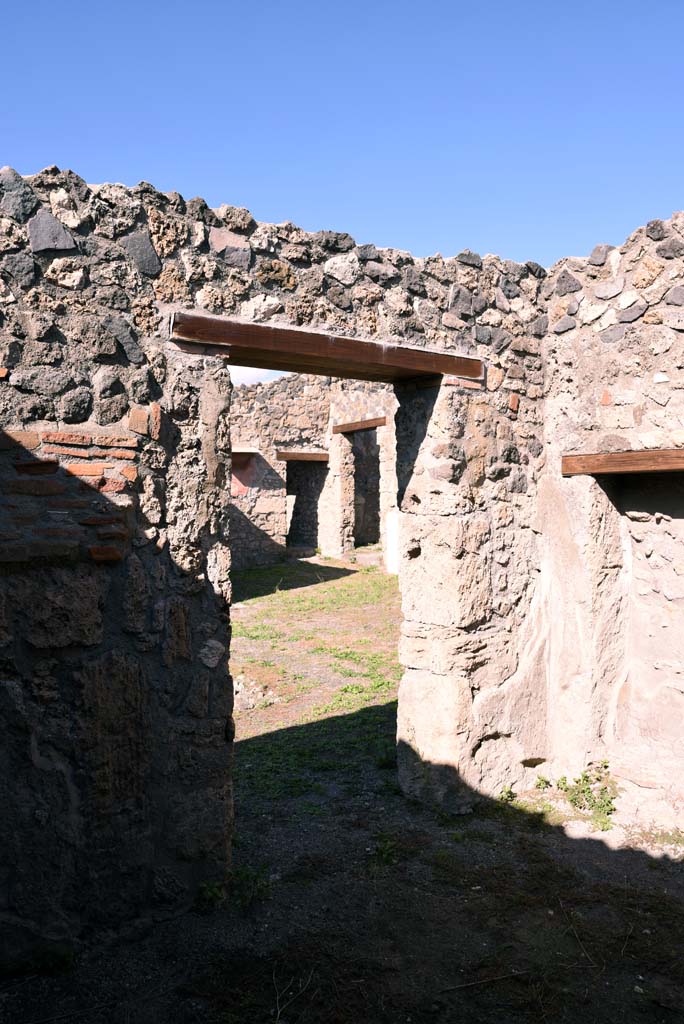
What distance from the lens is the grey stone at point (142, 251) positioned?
10.6 ft

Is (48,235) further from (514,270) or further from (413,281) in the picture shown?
(514,270)

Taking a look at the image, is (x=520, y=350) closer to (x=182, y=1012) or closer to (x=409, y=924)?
(x=409, y=924)

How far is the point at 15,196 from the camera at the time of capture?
2.98 meters

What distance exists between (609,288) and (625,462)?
3.45 feet

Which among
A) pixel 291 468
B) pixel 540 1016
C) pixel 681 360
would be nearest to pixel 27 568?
pixel 540 1016

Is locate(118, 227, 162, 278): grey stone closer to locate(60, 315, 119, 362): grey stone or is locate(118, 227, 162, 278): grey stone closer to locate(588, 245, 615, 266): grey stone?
locate(60, 315, 119, 362): grey stone

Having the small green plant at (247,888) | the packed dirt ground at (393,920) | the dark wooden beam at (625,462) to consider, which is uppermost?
the dark wooden beam at (625,462)

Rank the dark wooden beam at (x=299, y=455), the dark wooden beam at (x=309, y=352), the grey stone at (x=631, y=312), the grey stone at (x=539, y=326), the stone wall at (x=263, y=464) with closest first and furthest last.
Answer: the dark wooden beam at (x=309, y=352)
the grey stone at (x=631, y=312)
the grey stone at (x=539, y=326)
the stone wall at (x=263, y=464)
the dark wooden beam at (x=299, y=455)

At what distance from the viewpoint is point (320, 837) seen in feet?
13.5

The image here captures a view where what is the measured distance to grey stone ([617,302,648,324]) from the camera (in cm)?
434

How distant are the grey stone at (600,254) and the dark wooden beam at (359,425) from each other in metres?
8.28

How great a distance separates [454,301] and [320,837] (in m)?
3.09

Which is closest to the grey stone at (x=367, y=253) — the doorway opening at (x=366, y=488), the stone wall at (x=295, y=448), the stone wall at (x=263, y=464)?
the stone wall at (x=295, y=448)

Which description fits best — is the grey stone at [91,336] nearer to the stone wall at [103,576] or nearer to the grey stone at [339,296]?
the stone wall at [103,576]
